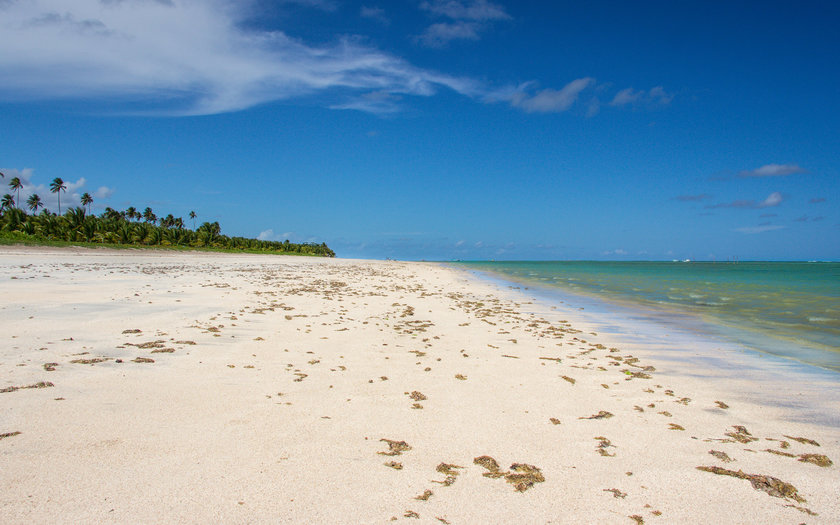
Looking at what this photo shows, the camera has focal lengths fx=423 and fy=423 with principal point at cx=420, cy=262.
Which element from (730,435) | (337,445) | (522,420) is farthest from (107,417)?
(730,435)

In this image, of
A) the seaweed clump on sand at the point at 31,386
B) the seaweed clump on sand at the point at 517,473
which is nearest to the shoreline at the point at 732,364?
the seaweed clump on sand at the point at 517,473

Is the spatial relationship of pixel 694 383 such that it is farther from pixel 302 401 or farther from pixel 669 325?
pixel 669 325

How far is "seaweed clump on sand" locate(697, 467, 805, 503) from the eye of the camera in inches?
139

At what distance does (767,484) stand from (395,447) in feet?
10.8

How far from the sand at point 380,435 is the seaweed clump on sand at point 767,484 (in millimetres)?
18

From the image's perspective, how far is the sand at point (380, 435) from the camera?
3.19 meters

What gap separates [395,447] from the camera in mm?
4090

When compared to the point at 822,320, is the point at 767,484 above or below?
below

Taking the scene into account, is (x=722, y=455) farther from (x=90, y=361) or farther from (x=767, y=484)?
(x=90, y=361)

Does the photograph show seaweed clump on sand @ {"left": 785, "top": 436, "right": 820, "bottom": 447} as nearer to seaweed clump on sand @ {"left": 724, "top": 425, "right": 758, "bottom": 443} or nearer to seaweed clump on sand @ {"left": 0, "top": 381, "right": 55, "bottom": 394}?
seaweed clump on sand @ {"left": 724, "top": 425, "right": 758, "bottom": 443}

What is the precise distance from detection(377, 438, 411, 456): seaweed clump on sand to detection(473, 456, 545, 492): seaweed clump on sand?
0.68 metres

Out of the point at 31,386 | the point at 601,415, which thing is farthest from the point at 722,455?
the point at 31,386

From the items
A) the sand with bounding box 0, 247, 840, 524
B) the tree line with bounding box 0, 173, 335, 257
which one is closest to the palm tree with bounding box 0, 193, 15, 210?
the tree line with bounding box 0, 173, 335, 257

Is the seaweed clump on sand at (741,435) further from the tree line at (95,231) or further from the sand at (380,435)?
the tree line at (95,231)
